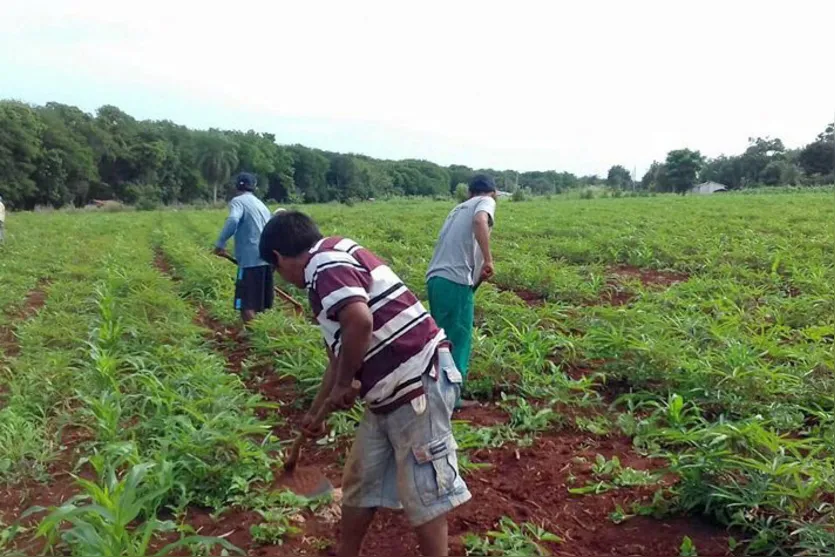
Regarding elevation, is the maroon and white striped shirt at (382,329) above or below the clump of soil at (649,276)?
above

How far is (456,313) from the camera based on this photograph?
4363mm

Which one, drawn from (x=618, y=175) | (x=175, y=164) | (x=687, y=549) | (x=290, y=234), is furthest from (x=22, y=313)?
(x=618, y=175)

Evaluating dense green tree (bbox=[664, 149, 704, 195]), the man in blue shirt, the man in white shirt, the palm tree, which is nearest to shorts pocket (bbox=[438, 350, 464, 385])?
the man in white shirt

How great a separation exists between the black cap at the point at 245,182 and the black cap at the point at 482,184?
242 centimetres

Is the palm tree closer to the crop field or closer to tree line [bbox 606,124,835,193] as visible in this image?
the crop field

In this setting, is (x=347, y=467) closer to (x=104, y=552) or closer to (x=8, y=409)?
(x=104, y=552)

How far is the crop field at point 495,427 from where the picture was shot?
2.71m

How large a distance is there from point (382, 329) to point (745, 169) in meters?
62.7

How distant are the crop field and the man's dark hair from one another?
95 centimetres

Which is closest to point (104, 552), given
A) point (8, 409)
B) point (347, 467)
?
point (347, 467)

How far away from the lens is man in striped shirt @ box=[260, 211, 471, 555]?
2332mm

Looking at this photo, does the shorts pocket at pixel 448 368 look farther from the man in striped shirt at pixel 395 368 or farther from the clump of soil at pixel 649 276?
the clump of soil at pixel 649 276

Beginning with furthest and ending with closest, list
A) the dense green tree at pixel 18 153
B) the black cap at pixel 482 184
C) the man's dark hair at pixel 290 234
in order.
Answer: the dense green tree at pixel 18 153, the black cap at pixel 482 184, the man's dark hair at pixel 290 234

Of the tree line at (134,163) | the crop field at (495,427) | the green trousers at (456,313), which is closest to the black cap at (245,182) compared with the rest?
the crop field at (495,427)
